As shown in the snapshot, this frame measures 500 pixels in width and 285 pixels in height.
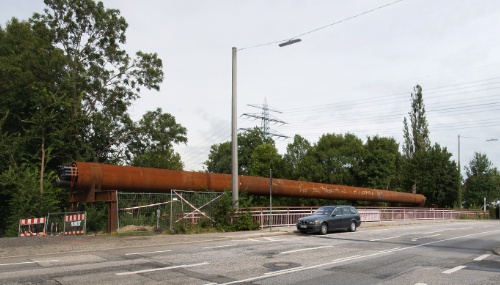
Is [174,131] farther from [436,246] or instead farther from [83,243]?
[436,246]

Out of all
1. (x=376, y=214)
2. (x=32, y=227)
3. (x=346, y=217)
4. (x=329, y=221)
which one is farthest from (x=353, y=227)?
(x=32, y=227)

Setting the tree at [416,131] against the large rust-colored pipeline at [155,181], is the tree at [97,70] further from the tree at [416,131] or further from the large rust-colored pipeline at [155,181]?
the tree at [416,131]

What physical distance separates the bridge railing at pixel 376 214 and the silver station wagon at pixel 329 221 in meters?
2.00

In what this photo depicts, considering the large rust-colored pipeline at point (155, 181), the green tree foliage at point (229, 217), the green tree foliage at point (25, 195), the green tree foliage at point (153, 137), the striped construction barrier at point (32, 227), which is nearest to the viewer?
the large rust-colored pipeline at point (155, 181)

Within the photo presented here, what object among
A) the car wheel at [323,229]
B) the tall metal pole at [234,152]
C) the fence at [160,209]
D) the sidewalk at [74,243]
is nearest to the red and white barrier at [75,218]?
the fence at [160,209]

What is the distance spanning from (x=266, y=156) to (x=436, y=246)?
59228 millimetres

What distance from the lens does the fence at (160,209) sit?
1943cm

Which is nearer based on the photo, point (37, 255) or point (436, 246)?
point (37, 255)

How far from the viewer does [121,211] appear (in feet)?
63.2

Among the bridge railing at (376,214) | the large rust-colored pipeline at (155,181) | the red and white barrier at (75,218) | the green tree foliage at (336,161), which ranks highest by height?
the green tree foliage at (336,161)

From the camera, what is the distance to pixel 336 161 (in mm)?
61156

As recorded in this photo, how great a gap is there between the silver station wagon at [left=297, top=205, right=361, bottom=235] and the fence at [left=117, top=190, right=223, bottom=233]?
509 cm

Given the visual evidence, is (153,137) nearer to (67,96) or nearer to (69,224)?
(67,96)

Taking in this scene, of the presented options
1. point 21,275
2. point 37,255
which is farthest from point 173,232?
point 21,275
